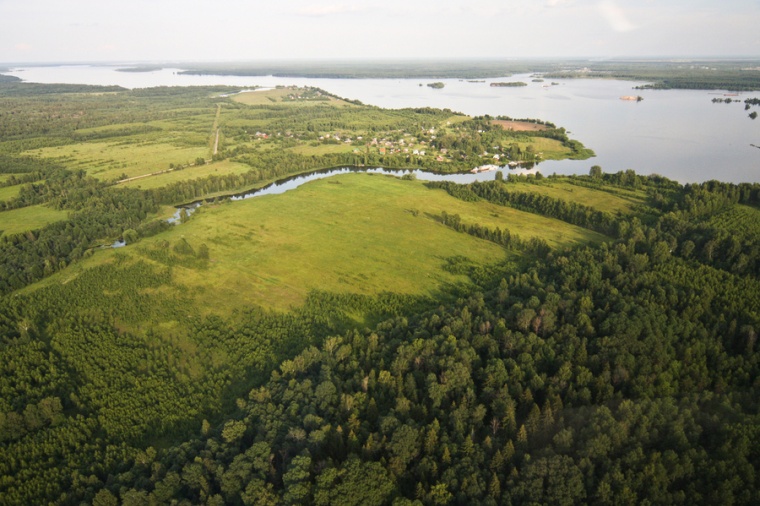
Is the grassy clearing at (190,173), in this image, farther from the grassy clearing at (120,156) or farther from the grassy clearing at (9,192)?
the grassy clearing at (9,192)

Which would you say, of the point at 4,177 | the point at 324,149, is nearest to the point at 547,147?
the point at 324,149

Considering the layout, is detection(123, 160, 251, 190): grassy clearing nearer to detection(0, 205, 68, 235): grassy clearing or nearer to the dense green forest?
detection(0, 205, 68, 235): grassy clearing

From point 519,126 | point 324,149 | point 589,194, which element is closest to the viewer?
point 589,194

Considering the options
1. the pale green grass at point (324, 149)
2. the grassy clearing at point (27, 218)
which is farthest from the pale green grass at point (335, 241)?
the pale green grass at point (324, 149)

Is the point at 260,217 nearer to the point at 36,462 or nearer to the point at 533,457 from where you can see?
the point at 36,462

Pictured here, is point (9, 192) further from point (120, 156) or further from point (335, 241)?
point (335, 241)

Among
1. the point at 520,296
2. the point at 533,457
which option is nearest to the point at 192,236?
the point at 520,296
